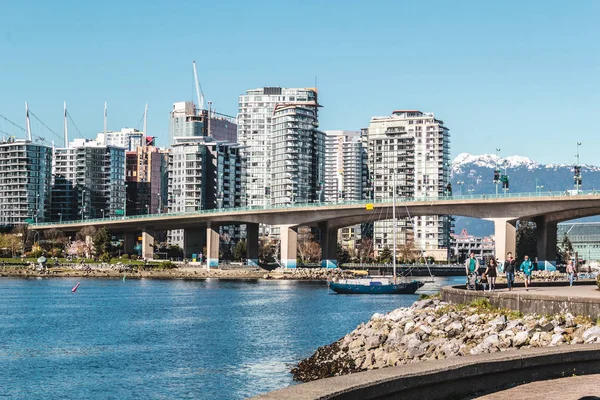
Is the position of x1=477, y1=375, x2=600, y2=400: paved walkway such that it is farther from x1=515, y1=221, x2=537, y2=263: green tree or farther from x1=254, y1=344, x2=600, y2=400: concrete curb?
x1=515, y1=221, x2=537, y2=263: green tree

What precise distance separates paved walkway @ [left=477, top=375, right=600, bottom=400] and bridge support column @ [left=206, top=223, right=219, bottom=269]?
149283 mm

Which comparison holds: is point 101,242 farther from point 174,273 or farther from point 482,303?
point 482,303

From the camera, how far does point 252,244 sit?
175m

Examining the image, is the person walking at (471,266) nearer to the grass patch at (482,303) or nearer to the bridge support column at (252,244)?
the grass patch at (482,303)

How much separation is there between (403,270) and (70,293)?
290ft

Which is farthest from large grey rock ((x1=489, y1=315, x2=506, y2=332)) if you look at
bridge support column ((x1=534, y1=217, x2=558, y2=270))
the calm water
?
bridge support column ((x1=534, y1=217, x2=558, y2=270))

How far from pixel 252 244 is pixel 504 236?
197 ft

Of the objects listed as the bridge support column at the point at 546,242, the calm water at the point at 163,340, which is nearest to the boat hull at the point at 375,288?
the calm water at the point at 163,340

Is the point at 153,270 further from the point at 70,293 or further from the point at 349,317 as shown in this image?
the point at 349,317

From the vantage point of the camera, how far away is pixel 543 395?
18.0 m

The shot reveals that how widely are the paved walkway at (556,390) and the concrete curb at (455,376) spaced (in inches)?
10.3

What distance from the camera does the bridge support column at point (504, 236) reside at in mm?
128375

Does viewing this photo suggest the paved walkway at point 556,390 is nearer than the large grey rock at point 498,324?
Yes

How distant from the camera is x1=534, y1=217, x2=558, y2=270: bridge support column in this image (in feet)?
445
